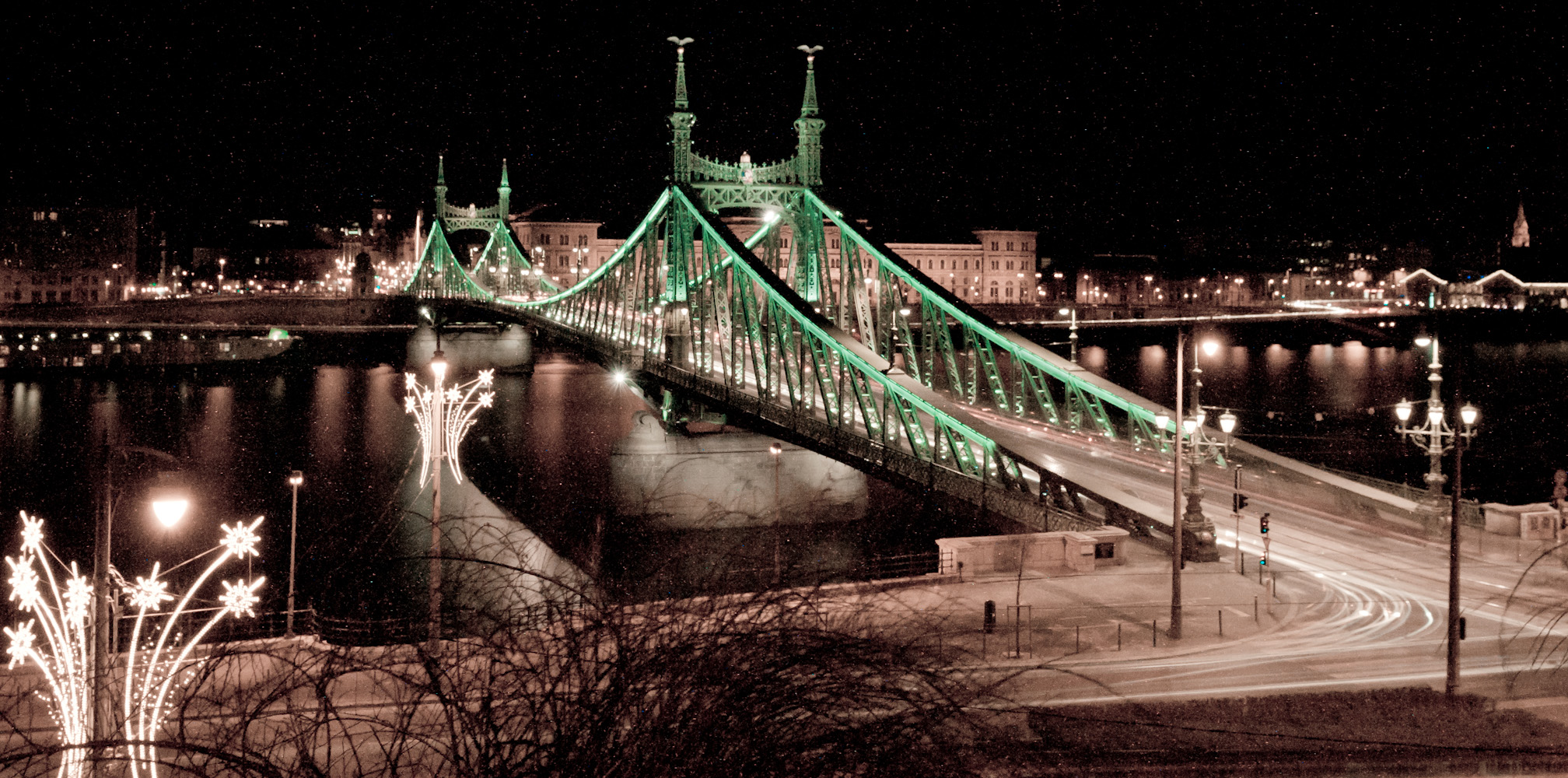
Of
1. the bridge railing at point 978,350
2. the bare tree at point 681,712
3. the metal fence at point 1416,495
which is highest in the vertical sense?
the bridge railing at point 978,350

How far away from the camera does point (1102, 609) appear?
18594mm

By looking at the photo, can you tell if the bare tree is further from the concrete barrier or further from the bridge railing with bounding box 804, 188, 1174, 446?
the bridge railing with bounding box 804, 188, 1174, 446

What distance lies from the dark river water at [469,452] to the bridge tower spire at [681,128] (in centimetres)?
1159

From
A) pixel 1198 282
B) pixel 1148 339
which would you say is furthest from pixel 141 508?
pixel 1198 282

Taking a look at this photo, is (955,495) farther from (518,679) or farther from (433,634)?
(518,679)

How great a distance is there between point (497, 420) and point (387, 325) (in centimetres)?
5474

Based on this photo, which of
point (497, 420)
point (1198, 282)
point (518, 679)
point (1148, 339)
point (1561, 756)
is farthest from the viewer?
point (1198, 282)

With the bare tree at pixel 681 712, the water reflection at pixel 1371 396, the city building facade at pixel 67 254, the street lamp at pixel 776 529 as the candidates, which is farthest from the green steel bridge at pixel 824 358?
the city building facade at pixel 67 254

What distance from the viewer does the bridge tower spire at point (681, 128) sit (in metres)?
43.0

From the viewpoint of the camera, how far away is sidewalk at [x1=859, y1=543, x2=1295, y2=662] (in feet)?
54.2

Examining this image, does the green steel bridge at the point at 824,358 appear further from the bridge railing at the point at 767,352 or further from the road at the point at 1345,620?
the road at the point at 1345,620

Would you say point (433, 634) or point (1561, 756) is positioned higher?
point (433, 634)

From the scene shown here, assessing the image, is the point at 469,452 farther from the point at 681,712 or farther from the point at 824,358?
the point at 681,712

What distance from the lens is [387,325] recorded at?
114375 millimetres
